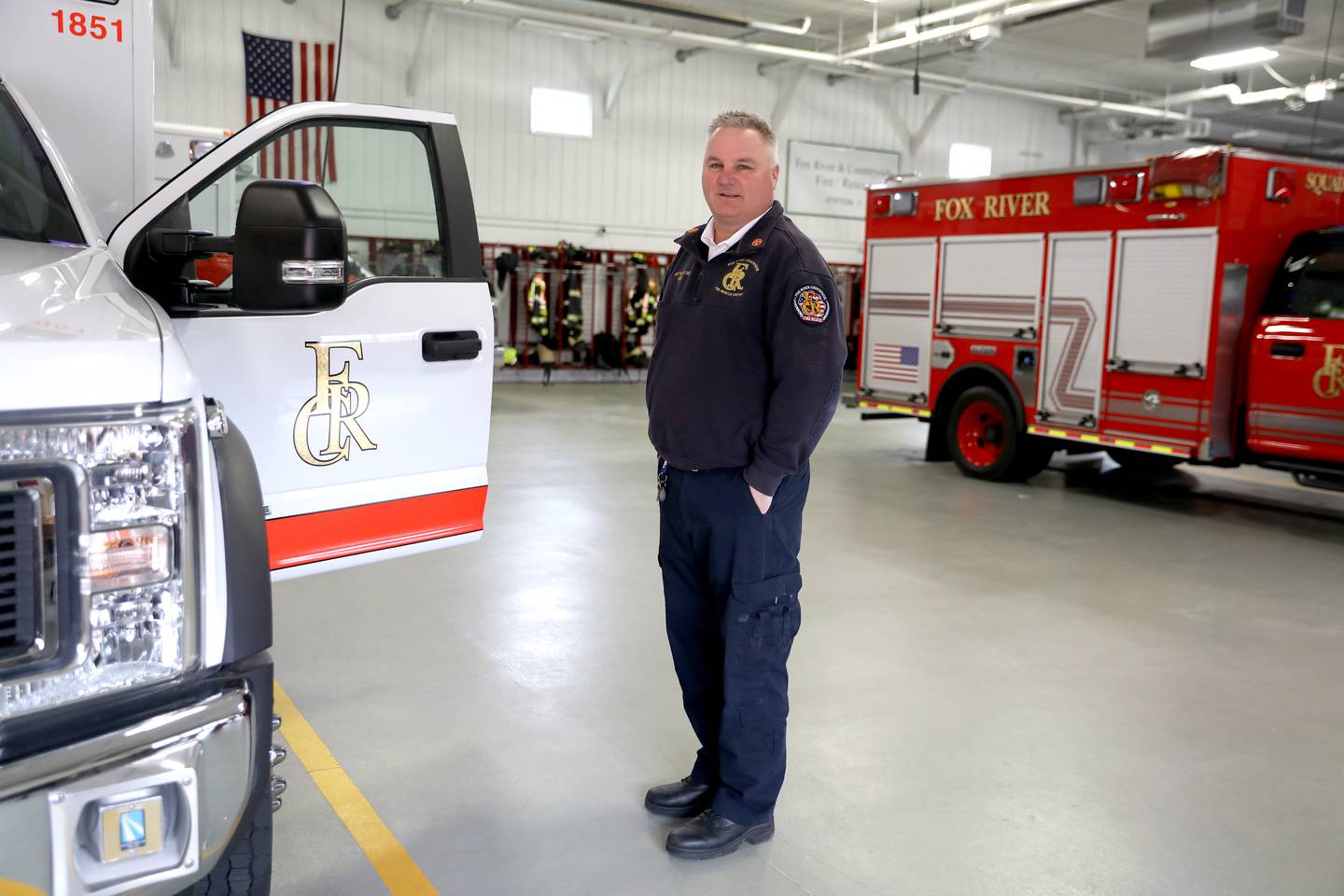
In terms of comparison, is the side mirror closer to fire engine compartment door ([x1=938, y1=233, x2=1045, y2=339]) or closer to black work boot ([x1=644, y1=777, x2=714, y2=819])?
black work boot ([x1=644, y1=777, x2=714, y2=819])

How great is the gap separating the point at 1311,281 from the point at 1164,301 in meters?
0.94

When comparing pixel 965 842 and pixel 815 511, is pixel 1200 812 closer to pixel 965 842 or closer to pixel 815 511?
pixel 965 842

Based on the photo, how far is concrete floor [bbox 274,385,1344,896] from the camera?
3.00 m

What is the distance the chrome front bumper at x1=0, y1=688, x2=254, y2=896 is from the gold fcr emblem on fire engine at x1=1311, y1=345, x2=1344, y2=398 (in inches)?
297

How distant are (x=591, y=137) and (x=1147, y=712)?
15.8 meters

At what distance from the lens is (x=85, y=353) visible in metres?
1.63

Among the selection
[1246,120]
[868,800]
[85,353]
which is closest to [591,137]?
[1246,120]

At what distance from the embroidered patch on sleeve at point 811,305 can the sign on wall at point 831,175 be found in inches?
701

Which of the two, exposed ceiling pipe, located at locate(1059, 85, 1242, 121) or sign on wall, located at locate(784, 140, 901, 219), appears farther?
sign on wall, located at locate(784, 140, 901, 219)

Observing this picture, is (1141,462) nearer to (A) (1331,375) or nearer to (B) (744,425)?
(A) (1331,375)

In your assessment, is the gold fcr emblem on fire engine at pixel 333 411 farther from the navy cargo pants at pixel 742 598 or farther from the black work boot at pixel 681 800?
the black work boot at pixel 681 800

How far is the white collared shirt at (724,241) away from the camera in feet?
9.59

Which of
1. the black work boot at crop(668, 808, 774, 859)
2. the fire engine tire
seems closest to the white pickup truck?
the black work boot at crop(668, 808, 774, 859)

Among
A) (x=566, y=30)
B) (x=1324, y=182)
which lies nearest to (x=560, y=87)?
(x=566, y=30)
